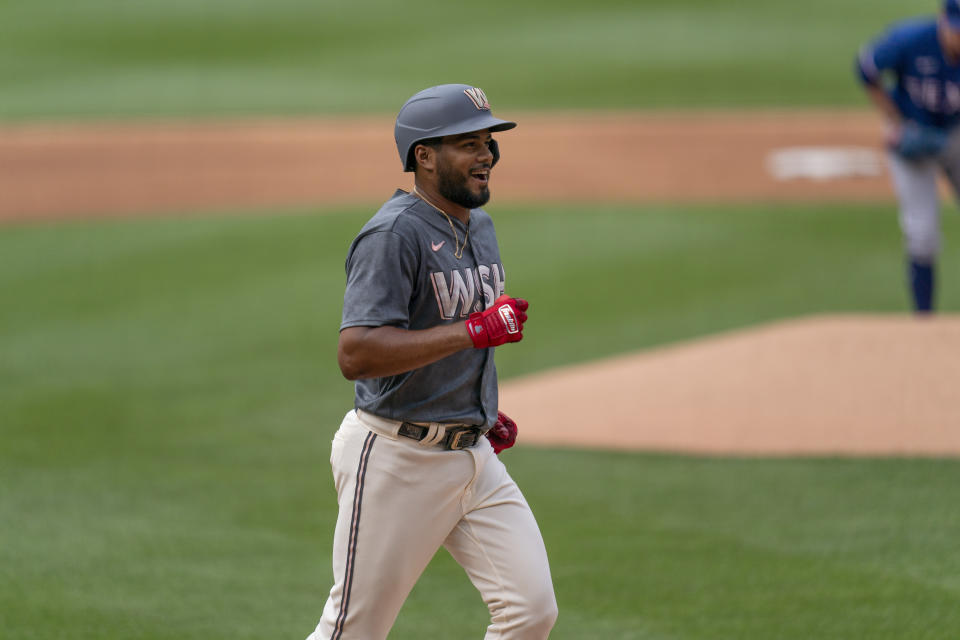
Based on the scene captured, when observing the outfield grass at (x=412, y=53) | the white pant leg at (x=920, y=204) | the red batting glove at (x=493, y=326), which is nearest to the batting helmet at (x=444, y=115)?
the red batting glove at (x=493, y=326)

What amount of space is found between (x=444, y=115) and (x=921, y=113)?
297 inches

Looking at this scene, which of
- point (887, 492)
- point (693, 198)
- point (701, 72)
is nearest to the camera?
point (887, 492)

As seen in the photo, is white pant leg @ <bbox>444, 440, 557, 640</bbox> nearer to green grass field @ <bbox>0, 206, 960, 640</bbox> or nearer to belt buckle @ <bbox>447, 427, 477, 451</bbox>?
belt buckle @ <bbox>447, 427, 477, 451</bbox>

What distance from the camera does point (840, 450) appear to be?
8992mm

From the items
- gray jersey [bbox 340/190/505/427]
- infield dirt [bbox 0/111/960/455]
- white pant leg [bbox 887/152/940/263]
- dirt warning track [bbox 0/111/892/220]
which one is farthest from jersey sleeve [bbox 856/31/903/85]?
gray jersey [bbox 340/190/505/427]

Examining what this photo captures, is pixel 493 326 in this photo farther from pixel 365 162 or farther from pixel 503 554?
pixel 365 162

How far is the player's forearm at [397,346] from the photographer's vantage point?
13.9 ft

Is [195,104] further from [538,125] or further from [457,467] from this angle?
[457,467]

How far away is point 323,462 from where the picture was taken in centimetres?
941

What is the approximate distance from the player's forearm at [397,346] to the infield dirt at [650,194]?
546cm

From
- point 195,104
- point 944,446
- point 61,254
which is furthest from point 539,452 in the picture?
point 195,104

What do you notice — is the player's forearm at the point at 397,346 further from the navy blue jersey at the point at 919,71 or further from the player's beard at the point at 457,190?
the navy blue jersey at the point at 919,71

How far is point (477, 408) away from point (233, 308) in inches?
366

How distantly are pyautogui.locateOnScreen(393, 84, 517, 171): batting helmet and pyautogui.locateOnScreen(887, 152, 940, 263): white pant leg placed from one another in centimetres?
739
